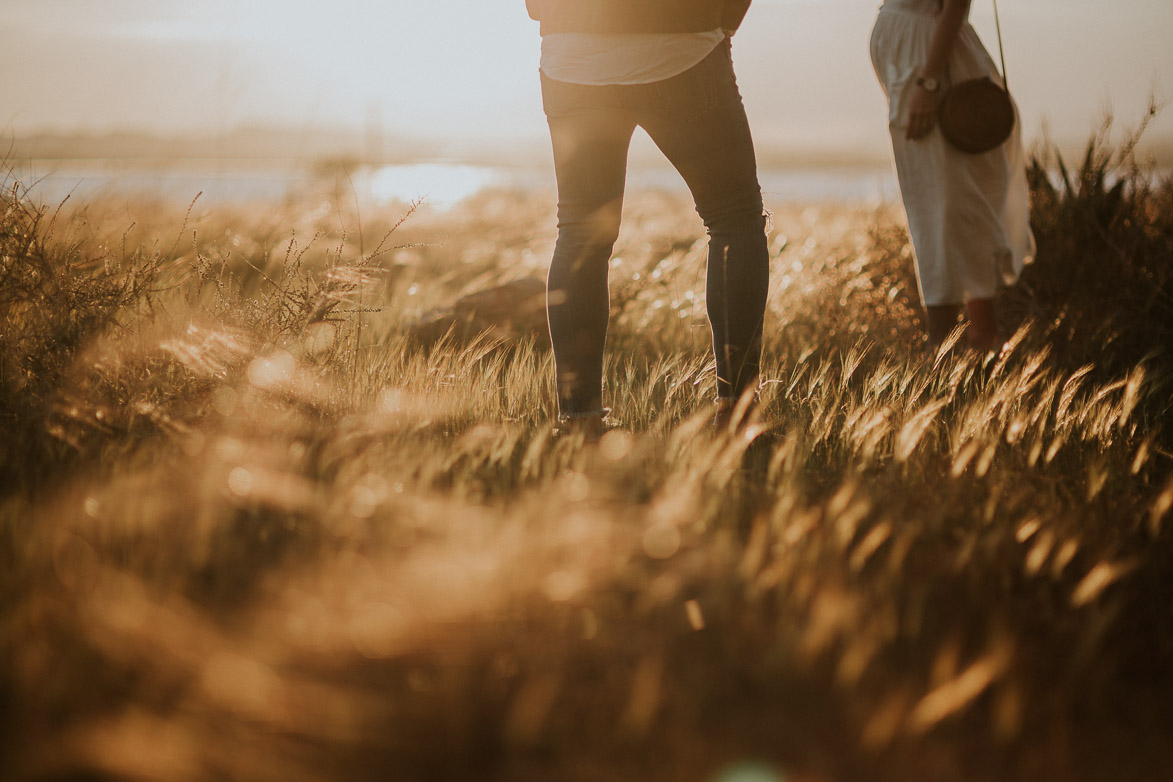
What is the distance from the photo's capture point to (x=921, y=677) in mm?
1075

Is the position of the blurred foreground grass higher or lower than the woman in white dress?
lower

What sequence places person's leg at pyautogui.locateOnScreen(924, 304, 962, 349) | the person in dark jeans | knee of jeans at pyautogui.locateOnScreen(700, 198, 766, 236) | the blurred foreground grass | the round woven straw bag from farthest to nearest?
person's leg at pyautogui.locateOnScreen(924, 304, 962, 349)
the round woven straw bag
knee of jeans at pyautogui.locateOnScreen(700, 198, 766, 236)
the person in dark jeans
the blurred foreground grass

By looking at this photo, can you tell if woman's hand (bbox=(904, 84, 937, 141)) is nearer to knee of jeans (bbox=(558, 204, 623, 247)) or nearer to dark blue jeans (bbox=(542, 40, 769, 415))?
dark blue jeans (bbox=(542, 40, 769, 415))

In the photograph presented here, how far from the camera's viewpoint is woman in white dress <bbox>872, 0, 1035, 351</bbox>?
2662mm

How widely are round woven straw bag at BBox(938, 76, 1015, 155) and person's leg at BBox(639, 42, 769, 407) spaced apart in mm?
984

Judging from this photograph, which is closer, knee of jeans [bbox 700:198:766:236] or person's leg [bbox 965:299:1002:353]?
knee of jeans [bbox 700:198:766:236]

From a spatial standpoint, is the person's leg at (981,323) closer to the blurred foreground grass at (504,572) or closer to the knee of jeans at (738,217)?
the blurred foreground grass at (504,572)

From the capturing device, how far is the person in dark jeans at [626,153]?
5.96 ft

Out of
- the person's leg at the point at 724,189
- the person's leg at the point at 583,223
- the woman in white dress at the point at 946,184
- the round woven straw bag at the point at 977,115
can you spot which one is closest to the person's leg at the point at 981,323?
the woman in white dress at the point at 946,184

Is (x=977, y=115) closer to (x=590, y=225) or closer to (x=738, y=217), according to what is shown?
(x=738, y=217)

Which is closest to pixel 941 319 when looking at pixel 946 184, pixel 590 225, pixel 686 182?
pixel 946 184

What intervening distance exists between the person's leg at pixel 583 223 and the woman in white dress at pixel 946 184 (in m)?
1.22

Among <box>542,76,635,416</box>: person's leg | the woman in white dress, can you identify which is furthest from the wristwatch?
<box>542,76,635,416</box>: person's leg

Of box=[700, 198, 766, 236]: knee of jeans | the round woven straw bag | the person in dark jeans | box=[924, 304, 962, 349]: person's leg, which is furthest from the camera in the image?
box=[924, 304, 962, 349]: person's leg
